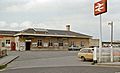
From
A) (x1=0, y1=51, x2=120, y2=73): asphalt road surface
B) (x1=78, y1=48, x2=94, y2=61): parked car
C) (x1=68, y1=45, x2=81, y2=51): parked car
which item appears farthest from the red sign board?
(x1=68, y1=45, x2=81, y2=51): parked car

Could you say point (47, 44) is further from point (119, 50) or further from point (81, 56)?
point (119, 50)

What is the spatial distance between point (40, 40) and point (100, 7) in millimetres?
42545

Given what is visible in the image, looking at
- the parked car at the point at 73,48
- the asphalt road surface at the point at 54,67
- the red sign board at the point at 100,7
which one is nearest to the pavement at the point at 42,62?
the asphalt road surface at the point at 54,67

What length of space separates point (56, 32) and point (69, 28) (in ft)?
32.7

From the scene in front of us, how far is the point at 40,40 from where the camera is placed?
6950 cm

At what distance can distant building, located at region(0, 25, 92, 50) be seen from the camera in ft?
221

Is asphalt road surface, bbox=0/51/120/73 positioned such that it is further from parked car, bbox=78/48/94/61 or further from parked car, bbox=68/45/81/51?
parked car, bbox=68/45/81/51

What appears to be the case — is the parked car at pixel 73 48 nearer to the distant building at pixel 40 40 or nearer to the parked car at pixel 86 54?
the distant building at pixel 40 40

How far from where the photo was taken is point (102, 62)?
25609 mm

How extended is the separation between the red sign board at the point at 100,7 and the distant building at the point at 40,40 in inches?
1548

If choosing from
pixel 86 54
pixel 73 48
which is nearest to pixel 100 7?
pixel 86 54

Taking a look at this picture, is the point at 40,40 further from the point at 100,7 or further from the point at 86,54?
the point at 100,7

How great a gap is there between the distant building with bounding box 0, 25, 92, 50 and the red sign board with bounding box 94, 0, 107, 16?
3931 centimetres

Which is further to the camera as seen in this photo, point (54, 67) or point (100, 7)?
point (100, 7)
